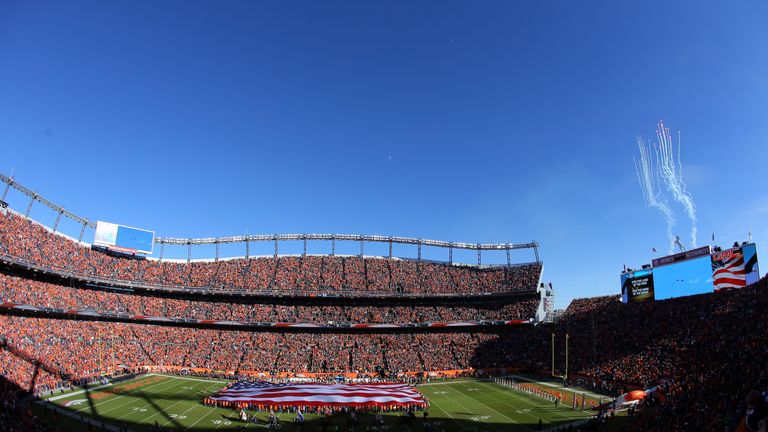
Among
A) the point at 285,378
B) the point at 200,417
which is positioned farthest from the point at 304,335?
the point at 200,417

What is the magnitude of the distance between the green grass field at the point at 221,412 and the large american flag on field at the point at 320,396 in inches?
54.9

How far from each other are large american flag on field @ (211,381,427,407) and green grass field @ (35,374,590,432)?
1.39 metres

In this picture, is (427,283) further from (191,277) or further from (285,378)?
(191,277)

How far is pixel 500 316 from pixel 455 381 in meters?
18.0

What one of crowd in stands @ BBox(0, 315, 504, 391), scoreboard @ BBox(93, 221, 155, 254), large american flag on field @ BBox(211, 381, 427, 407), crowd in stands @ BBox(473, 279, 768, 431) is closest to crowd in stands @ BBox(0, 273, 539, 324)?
crowd in stands @ BBox(0, 315, 504, 391)

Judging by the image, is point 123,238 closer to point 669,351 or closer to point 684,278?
point 669,351

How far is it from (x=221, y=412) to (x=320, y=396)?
7.87 meters

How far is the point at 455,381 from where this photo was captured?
2210 inches

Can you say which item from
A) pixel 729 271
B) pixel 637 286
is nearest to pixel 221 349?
pixel 637 286

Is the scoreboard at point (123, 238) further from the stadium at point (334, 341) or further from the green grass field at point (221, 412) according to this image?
the green grass field at point (221, 412)

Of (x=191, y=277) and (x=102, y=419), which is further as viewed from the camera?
(x=191, y=277)

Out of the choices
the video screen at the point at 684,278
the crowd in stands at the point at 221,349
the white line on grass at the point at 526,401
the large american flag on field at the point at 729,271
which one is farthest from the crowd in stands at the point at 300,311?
the large american flag on field at the point at 729,271

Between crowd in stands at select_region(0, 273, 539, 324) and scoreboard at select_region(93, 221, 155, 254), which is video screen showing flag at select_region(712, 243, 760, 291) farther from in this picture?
scoreboard at select_region(93, 221, 155, 254)

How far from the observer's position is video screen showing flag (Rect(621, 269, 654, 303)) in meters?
54.8
